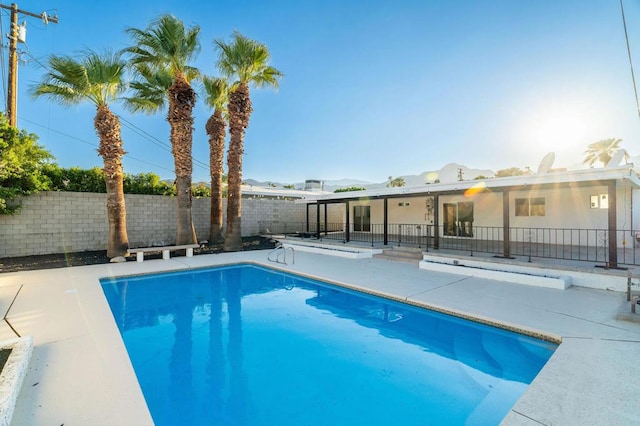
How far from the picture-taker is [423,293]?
6.71 m

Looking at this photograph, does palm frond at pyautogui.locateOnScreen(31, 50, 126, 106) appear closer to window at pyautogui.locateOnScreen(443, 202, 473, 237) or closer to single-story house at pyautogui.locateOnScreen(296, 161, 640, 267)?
single-story house at pyautogui.locateOnScreen(296, 161, 640, 267)

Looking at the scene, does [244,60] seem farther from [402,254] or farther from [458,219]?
[458,219]

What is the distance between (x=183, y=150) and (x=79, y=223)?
16.9ft

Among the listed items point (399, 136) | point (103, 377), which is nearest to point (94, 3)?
point (103, 377)

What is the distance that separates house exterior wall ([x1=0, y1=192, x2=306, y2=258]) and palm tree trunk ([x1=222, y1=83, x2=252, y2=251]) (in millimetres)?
3016

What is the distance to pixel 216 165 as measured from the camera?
14688 mm

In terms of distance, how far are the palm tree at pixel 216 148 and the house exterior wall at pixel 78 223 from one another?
1.57 metres

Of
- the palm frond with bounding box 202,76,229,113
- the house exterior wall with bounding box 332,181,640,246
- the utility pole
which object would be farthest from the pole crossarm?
the house exterior wall with bounding box 332,181,640,246

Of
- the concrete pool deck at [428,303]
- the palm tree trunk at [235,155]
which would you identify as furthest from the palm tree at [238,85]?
the concrete pool deck at [428,303]

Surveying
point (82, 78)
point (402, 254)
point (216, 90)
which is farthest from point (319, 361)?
point (216, 90)

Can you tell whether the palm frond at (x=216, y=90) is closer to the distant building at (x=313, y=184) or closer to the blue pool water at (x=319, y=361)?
the blue pool water at (x=319, y=361)

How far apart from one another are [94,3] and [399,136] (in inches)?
652

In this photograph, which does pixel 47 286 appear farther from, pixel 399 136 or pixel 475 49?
pixel 399 136

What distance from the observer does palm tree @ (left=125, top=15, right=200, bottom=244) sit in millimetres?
11188
